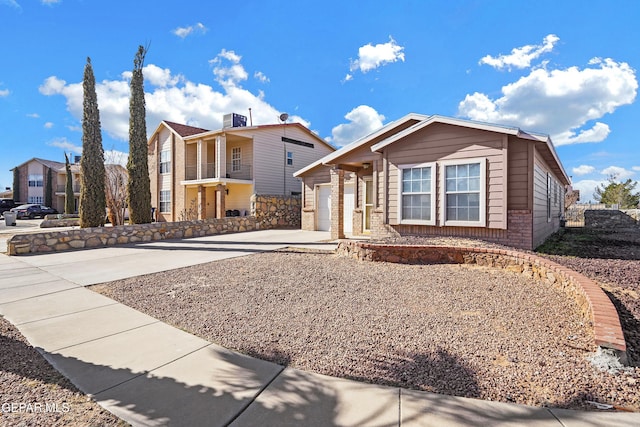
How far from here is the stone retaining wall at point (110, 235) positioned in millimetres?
9492

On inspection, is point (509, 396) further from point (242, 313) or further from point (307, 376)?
point (242, 313)

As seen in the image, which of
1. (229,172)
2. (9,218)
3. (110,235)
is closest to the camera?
(110,235)

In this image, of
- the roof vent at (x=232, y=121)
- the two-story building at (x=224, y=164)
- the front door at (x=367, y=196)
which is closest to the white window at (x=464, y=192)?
the front door at (x=367, y=196)

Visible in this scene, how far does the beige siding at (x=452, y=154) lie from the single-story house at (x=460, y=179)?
0.9 inches

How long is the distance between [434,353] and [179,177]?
21.4m

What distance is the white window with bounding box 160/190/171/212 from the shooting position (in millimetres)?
22337

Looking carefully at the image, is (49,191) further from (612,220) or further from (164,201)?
(612,220)

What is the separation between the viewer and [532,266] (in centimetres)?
560

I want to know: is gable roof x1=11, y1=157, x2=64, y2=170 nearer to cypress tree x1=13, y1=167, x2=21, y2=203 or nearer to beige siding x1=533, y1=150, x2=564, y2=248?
cypress tree x1=13, y1=167, x2=21, y2=203

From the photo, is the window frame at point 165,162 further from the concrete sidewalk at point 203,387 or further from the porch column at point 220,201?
the concrete sidewalk at point 203,387

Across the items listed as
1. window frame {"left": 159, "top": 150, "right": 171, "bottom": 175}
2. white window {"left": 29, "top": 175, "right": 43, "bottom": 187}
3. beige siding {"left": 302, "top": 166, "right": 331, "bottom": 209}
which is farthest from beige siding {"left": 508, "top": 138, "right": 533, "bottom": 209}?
white window {"left": 29, "top": 175, "right": 43, "bottom": 187}

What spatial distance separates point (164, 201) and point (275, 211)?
10.1 metres

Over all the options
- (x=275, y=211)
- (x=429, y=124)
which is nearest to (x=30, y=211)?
(x=275, y=211)

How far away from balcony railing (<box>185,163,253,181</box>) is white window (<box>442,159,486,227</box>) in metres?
13.2
